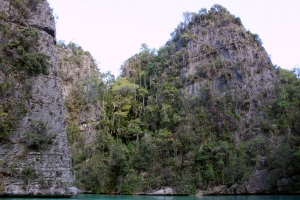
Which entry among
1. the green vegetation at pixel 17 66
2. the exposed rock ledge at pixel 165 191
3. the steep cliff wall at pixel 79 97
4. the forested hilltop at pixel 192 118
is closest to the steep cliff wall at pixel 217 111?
the forested hilltop at pixel 192 118

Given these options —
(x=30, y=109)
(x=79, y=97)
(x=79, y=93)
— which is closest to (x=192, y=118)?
(x=79, y=97)

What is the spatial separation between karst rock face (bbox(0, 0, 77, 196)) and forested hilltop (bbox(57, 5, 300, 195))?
36.5 feet

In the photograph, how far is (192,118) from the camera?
32031mm

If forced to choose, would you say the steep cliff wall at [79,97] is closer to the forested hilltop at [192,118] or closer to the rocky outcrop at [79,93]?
the rocky outcrop at [79,93]

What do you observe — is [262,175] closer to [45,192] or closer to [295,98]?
[295,98]

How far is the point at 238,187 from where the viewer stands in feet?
89.7

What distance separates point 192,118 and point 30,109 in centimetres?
1759

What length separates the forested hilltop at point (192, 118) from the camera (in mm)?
27859

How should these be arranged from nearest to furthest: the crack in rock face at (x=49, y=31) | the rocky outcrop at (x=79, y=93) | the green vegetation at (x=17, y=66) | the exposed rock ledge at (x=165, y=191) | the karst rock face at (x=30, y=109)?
the karst rock face at (x=30, y=109), the green vegetation at (x=17, y=66), the crack in rock face at (x=49, y=31), the exposed rock ledge at (x=165, y=191), the rocky outcrop at (x=79, y=93)

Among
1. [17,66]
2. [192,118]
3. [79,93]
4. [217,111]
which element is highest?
[79,93]

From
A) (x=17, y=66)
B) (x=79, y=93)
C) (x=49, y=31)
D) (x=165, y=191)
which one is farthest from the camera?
(x=79, y=93)

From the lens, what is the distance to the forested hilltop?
91.4 feet

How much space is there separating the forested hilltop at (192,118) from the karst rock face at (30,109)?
11.1 metres

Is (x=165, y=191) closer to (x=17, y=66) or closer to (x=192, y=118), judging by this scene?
(x=192, y=118)
